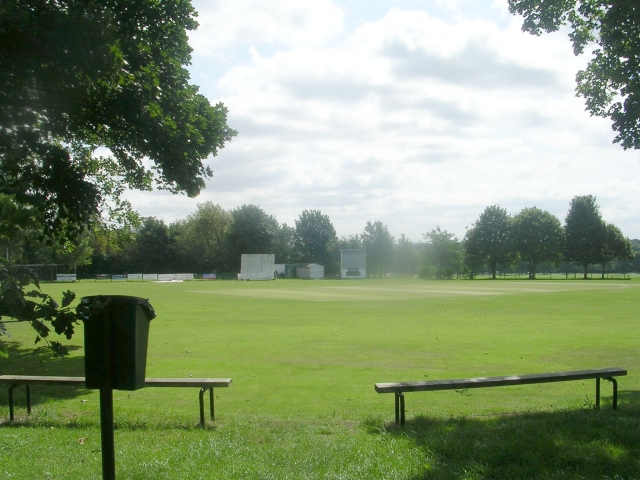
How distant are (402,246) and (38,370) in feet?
329

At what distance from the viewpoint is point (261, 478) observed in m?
5.09

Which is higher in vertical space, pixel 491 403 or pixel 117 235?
pixel 117 235

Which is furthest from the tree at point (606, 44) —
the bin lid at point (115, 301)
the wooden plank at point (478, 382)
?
the bin lid at point (115, 301)

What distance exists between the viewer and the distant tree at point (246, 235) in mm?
108188

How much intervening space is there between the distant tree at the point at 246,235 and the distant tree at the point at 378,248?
2010 cm

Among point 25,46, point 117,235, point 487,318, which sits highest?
point 25,46

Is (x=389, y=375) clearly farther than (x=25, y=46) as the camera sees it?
Yes

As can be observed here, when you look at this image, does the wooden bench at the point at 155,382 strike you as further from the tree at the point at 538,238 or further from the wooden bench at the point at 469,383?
the tree at the point at 538,238

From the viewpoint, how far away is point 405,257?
10888 centimetres

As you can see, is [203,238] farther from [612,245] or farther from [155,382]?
[155,382]

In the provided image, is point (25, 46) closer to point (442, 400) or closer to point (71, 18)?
point (71, 18)

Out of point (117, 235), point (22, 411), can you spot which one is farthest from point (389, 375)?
point (117, 235)

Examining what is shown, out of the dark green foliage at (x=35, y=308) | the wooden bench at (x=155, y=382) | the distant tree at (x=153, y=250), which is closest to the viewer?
the dark green foliage at (x=35, y=308)

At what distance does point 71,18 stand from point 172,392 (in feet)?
21.4
